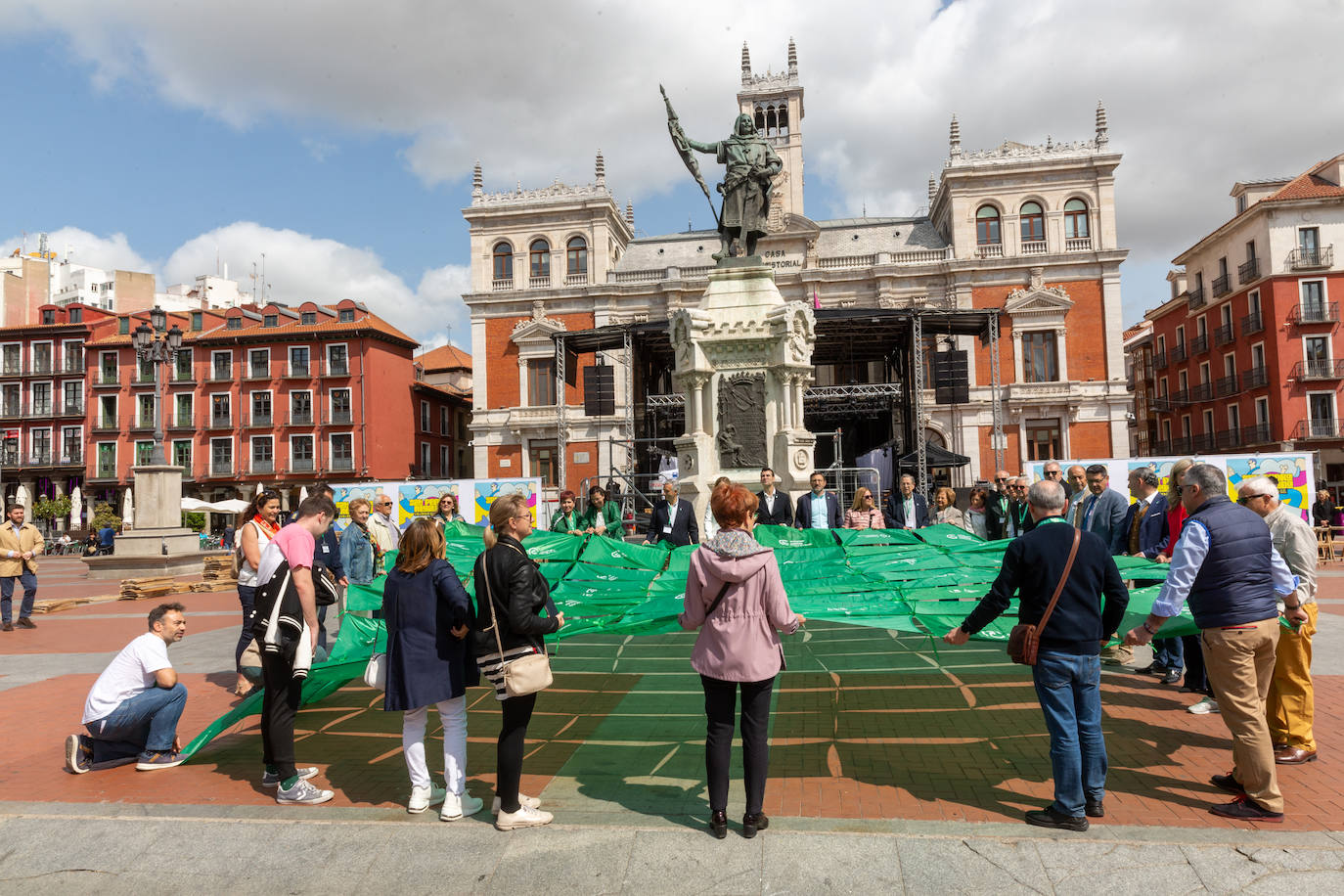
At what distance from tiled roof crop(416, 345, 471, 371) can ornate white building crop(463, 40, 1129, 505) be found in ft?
55.9

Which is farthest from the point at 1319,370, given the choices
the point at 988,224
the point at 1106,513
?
the point at 1106,513

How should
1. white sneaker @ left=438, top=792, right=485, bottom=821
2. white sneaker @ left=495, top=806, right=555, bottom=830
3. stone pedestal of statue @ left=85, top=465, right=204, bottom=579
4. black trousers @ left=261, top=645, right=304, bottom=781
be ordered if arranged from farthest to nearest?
1. stone pedestal of statue @ left=85, top=465, right=204, bottom=579
2. black trousers @ left=261, top=645, right=304, bottom=781
3. white sneaker @ left=438, top=792, right=485, bottom=821
4. white sneaker @ left=495, top=806, right=555, bottom=830

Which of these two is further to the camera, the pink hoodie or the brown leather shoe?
the brown leather shoe

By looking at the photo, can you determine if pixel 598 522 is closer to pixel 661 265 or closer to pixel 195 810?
pixel 195 810

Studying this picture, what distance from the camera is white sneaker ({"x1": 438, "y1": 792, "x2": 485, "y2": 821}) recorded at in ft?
14.0

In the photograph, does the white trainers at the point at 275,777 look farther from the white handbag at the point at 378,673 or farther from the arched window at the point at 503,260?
the arched window at the point at 503,260

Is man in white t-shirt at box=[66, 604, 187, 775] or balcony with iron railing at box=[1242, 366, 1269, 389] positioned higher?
balcony with iron railing at box=[1242, 366, 1269, 389]

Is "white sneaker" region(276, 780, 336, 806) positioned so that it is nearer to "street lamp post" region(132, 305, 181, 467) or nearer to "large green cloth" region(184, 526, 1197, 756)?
"large green cloth" region(184, 526, 1197, 756)

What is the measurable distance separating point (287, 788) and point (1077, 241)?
42.4 meters

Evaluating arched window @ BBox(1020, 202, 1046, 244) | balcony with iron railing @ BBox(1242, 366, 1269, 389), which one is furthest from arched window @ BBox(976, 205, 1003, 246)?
balcony with iron railing @ BBox(1242, 366, 1269, 389)

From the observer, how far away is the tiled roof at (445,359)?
59938 millimetres

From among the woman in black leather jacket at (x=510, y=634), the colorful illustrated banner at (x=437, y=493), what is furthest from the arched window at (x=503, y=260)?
the woman in black leather jacket at (x=510, y=634)

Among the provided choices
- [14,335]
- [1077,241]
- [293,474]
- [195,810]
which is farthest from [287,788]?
[14,335]

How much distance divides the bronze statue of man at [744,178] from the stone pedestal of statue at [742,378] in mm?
514
